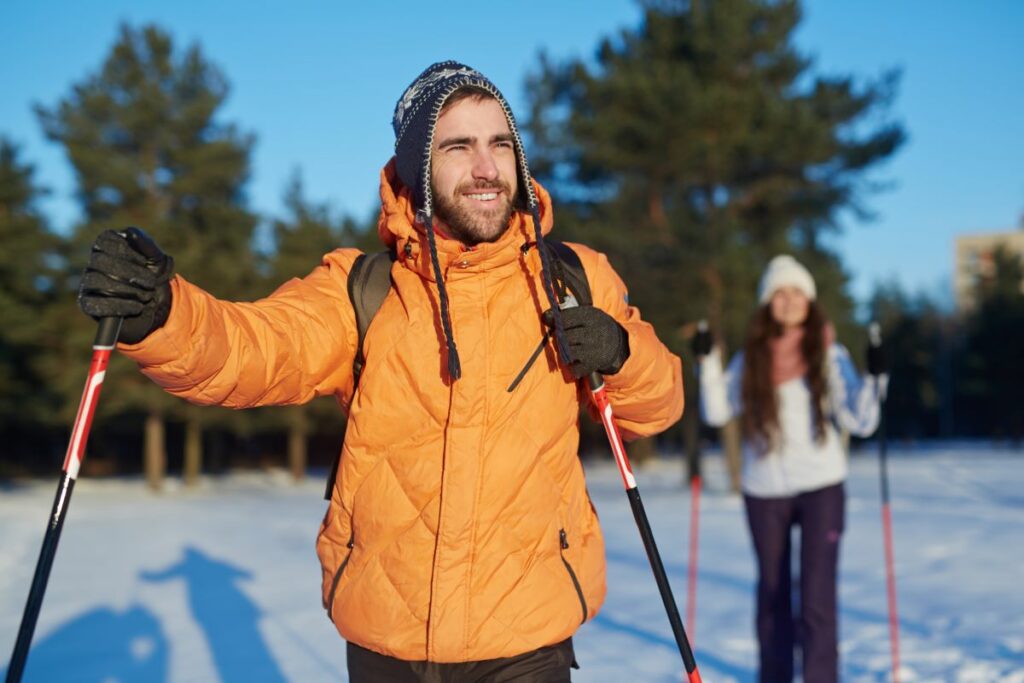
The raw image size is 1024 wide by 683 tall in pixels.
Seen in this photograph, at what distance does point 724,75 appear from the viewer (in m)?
18.3

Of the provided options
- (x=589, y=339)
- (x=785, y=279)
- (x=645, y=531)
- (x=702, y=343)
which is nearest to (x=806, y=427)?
(x=702, y=343)

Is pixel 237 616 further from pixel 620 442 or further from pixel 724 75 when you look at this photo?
pixel 724 75

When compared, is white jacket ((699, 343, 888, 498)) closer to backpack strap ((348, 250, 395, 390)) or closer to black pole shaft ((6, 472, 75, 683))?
backpack strap ((348, 250, 395, 390))

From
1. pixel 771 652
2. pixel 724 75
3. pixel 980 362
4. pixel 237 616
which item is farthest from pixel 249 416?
pixel 980 362

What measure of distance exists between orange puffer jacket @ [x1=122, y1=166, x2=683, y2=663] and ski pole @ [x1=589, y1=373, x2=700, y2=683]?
107 mm

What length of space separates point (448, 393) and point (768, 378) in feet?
10.2

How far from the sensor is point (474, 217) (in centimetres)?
225

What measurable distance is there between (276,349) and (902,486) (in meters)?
18.2

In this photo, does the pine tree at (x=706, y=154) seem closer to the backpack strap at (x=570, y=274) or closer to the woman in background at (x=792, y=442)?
the woman in background at (x=792, y=442)

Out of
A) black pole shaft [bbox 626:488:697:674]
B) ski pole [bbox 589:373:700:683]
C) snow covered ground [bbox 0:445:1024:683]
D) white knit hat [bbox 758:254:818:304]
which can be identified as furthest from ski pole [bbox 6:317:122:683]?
white knit hat [bbox 758:254:818:304]

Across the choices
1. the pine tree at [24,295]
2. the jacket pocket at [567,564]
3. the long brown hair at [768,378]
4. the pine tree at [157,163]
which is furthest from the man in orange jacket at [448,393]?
the pine tree at [24,295]

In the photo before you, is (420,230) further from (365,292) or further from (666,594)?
(666,594)

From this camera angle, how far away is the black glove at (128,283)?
1760 mm

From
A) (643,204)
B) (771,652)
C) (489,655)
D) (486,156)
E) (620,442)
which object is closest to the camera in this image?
(489,655)
